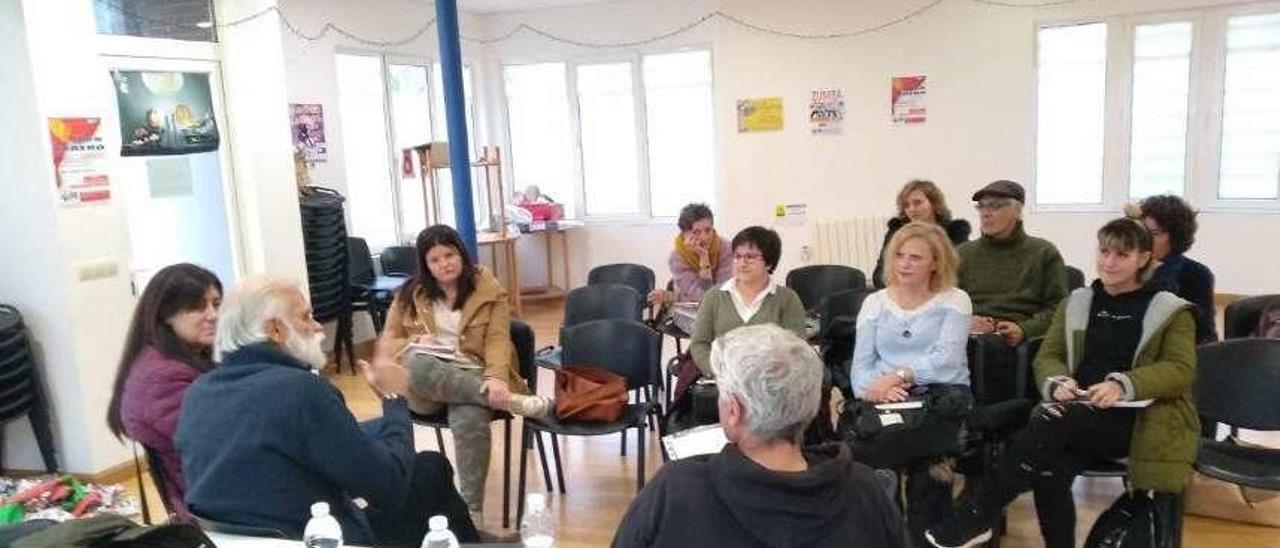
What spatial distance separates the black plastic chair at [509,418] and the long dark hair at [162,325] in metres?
1.09

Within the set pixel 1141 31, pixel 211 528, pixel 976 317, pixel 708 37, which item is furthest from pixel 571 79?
pixel 211 528

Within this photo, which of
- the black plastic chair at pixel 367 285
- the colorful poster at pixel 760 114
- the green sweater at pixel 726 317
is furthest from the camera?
the colorful poster at pixel 760 114

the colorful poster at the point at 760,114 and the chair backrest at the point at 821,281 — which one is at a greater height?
the colorful poster at the point at 760,114

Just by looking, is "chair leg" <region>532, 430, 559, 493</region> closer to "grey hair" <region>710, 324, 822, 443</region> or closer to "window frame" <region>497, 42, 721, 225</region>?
"grey hair" <region>710, 324, 822, 443</region>

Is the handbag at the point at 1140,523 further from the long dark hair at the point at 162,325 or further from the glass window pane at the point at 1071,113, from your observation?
the glass window pane at the point at 1071,113

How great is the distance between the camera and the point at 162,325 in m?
2.59

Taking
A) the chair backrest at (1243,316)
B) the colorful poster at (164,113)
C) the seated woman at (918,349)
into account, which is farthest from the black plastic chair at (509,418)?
the chair backrest at (1243,316)

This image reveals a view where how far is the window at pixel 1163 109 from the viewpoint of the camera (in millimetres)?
6227

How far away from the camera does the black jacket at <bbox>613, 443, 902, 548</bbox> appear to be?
1.48 metres

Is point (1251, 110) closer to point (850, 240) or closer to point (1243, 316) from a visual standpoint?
point (850, 240)

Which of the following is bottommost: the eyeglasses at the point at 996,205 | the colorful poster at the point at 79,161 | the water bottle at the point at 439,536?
the water bottle at the point at 439,536

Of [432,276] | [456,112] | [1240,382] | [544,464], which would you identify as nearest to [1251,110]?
[1240,382]

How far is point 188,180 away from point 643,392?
3.02 meters

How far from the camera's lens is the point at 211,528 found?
6.82ft
